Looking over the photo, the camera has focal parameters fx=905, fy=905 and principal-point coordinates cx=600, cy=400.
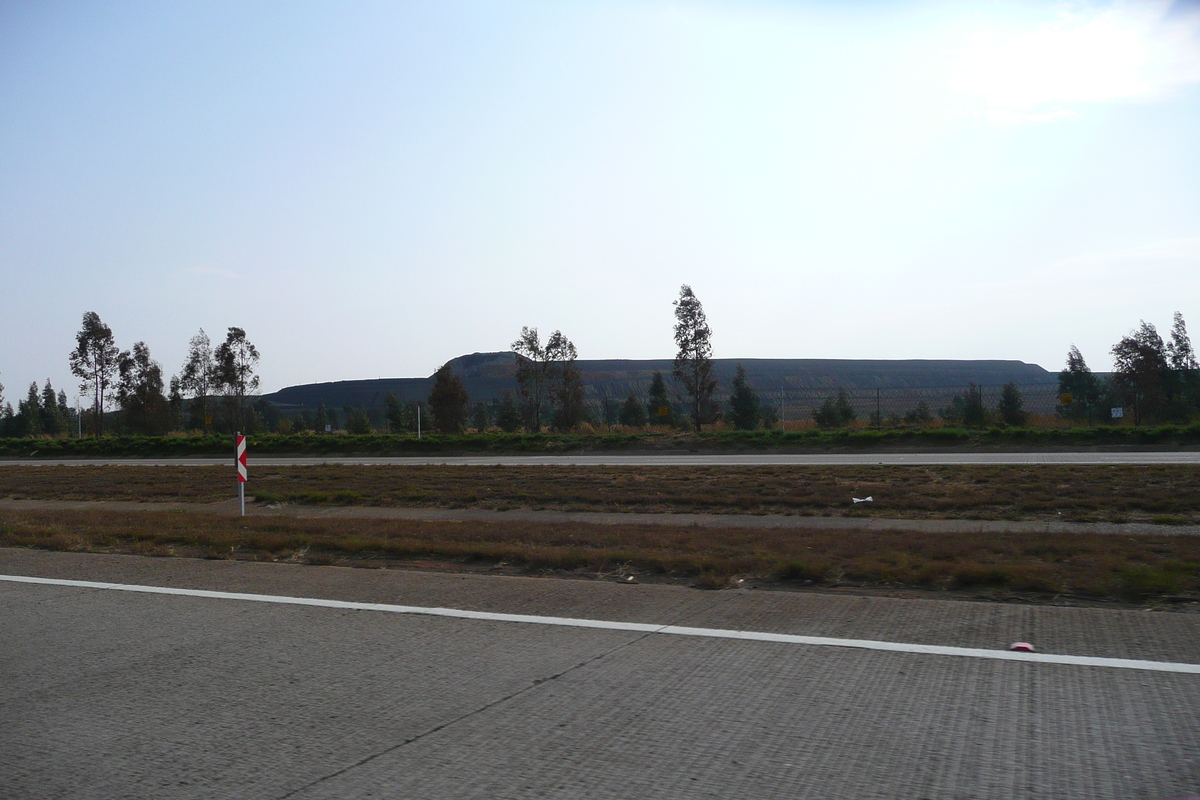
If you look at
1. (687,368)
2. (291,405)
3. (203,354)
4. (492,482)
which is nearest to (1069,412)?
(687,368)

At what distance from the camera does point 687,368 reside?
4288 centimetres

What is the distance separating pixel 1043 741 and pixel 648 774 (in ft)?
5.79

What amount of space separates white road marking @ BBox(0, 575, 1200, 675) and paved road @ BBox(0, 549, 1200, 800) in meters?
0.10

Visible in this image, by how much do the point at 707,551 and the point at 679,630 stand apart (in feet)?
11.5

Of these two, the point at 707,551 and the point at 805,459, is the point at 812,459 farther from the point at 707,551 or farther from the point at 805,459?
the point at 707,551

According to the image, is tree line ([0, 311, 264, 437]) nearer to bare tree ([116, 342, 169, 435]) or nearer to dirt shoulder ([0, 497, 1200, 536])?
bare tree ([116, 342, 169, 435])

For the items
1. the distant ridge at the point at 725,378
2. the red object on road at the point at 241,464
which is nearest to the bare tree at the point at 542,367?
the red object on road at the point at 241,464

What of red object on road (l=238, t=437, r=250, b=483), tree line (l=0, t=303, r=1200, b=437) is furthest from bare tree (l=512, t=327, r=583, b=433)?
red object on road (l=238, t=437, r=250, b=483)

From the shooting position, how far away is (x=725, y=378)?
529ft

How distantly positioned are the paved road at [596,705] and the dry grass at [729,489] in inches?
307

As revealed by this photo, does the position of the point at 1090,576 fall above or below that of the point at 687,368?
below

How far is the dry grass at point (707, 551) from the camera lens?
7664 mm

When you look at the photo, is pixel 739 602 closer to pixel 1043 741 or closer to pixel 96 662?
pixel 1043 741

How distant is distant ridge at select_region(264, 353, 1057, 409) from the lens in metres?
160
